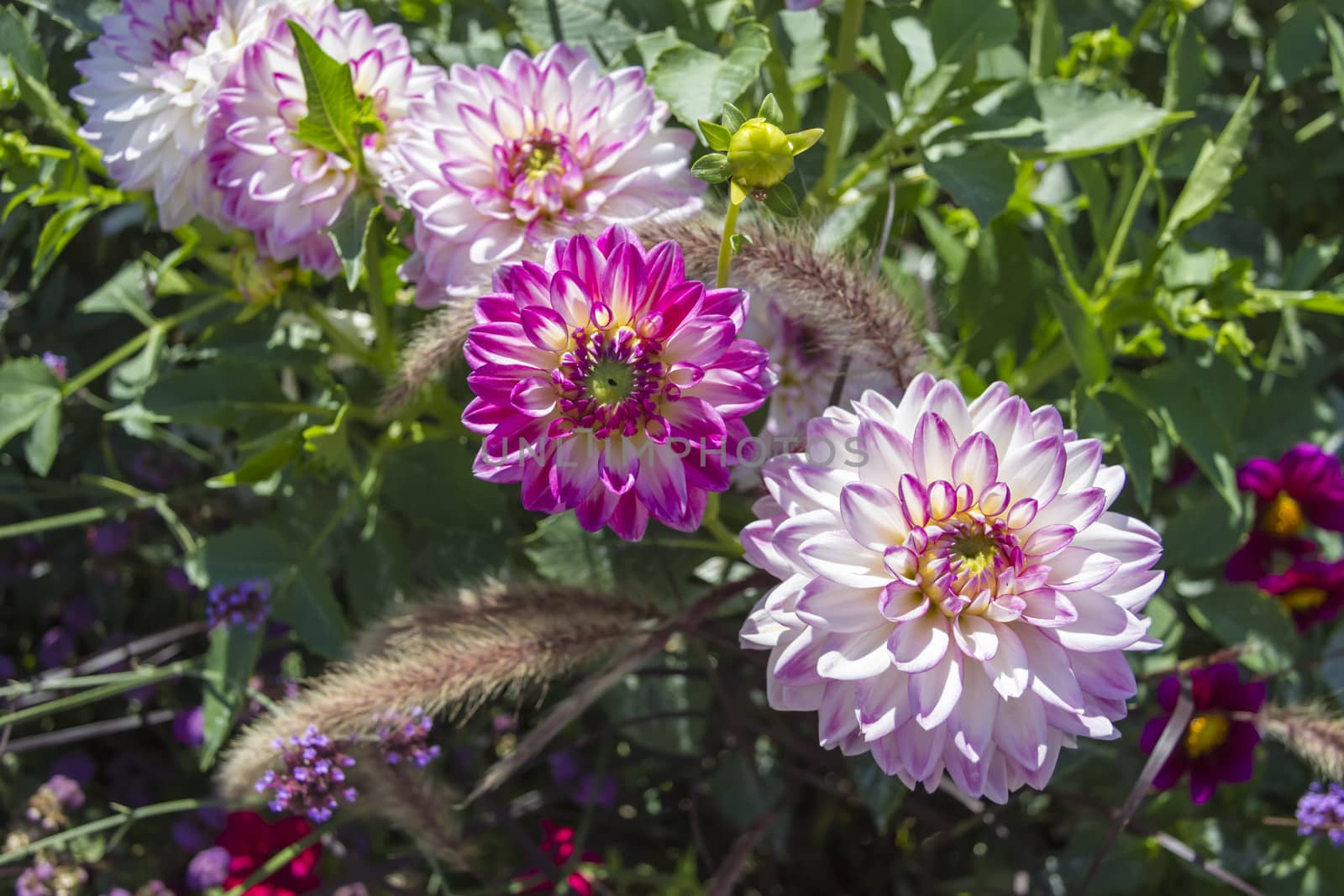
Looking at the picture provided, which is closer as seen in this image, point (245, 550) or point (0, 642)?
point (245, 550)

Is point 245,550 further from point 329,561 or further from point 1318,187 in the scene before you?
point 1318,187

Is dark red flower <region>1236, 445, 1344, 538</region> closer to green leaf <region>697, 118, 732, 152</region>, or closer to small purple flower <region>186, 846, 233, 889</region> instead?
green leaf <region>697, 118, 732, 152</region>

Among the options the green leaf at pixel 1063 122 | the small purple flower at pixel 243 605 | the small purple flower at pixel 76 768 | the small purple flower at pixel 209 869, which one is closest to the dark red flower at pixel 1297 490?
the green leaf at pixel 1063 122

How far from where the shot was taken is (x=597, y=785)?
1242 millimetres

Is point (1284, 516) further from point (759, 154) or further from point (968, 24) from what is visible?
point (759, 154)

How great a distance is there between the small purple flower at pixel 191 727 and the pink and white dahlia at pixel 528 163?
2.28 ft

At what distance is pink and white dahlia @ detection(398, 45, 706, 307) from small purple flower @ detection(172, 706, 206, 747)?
694 mm

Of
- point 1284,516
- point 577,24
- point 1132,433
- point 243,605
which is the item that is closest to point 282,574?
point 243,605

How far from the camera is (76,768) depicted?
1.38 m

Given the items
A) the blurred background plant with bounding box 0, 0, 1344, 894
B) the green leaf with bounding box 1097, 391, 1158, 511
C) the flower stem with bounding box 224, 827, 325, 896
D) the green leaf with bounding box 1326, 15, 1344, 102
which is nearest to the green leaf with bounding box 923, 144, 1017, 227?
the blurred background plant with bounding box 0, 0, 1344, 894

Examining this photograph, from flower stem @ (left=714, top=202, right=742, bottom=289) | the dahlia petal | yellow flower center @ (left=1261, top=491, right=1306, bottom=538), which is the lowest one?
yellow flower center @ (left=1261, top=491, right=1306, bottom=538)

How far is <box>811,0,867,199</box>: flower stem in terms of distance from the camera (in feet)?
3.41

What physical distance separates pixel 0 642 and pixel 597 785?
1.03m

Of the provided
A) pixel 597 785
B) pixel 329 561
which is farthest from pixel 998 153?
pixel 329 561
